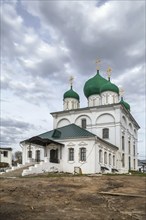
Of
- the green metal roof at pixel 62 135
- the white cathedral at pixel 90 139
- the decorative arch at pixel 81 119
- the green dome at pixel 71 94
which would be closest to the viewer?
the green metal roof at pixel 62 135

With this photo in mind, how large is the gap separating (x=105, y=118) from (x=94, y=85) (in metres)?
7.60

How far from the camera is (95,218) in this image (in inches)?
386

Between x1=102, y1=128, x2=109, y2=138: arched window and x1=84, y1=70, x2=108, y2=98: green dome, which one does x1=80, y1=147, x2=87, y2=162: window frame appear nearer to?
x1=102, y1=128, x2=109, y2=138: arched window

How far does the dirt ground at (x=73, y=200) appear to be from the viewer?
10.1m

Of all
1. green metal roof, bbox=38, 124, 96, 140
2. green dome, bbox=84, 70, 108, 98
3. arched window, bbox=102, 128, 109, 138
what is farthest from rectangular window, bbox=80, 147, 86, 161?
green dome, bbox=84, 70, 108, 98

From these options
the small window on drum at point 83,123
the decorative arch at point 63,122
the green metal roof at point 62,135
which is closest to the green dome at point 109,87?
the small window on drum at point 83,123

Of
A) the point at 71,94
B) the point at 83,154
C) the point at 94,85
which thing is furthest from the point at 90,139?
the point at 71,94

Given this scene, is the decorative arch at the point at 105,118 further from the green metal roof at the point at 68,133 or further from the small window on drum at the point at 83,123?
the green metal roof at the point at 68,133

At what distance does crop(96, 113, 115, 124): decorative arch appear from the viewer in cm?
3775

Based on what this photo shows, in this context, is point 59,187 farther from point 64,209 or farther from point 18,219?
point 18,219

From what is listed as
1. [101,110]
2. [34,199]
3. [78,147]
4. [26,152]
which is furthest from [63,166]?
[34,199]

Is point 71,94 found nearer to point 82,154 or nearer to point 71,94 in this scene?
point 71,94

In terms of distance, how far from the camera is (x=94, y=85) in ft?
143

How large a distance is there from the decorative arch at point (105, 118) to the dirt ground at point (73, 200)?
19.6m
